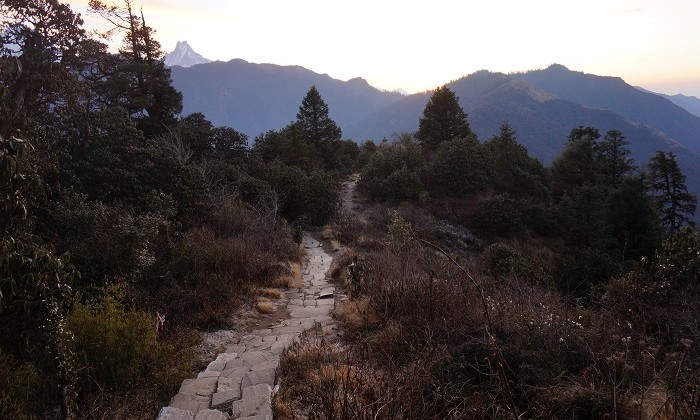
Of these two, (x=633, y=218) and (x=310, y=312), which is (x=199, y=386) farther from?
(x=633, y=218)

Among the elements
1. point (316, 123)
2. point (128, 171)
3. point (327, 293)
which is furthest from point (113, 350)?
point (316, 123)

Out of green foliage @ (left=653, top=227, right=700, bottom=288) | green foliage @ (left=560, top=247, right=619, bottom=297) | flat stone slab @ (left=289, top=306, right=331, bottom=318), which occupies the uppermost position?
green foliage @ (left=653, top=227, right=700, bottom=288)

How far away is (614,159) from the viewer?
3331cm

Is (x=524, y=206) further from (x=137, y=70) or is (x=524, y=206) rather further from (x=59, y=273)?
(x=59, y=273)

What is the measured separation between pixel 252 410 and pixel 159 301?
150 inches

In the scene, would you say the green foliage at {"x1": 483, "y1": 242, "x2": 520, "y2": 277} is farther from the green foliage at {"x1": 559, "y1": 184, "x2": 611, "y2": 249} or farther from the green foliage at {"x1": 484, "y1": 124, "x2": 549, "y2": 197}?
the green foliage at {"x1": 484, "y1": 124, "x2": 549, "y2": 197}

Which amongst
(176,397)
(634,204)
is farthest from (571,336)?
(634,204)

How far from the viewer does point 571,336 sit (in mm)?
4523

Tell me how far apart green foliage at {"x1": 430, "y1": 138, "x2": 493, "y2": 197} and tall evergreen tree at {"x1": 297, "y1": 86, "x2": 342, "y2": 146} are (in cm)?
1465

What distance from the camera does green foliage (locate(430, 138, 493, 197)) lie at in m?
26.4

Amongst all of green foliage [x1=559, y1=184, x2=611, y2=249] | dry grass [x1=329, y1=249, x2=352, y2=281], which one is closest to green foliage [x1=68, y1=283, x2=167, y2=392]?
dry grass [x1=329, y1=249, x2=352, y2=281]

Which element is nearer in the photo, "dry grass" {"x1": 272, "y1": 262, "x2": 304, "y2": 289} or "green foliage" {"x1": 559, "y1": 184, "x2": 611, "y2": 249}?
"dry grass" {"x1": 272, "y1": 262, "x2": 304, "y2": 289}

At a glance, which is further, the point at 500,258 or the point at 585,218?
the point at 585,218

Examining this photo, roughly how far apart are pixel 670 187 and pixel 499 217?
13151 millimetres
